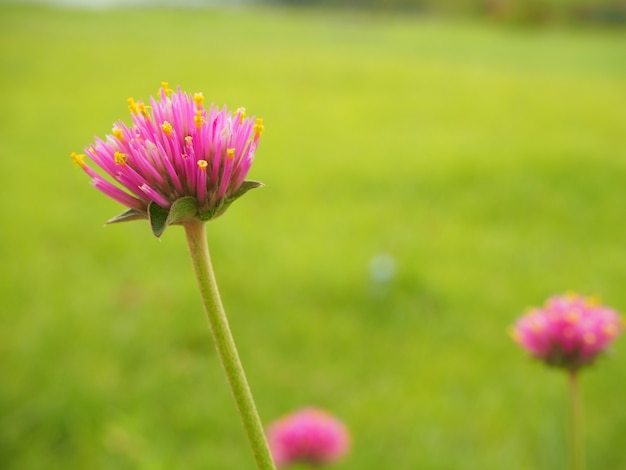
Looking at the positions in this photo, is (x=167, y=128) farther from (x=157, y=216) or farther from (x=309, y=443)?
(x=309, y=443)

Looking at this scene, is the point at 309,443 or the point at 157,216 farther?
the point at 309,443

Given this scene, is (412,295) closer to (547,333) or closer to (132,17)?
(547,333)

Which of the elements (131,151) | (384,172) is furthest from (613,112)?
(131,151)

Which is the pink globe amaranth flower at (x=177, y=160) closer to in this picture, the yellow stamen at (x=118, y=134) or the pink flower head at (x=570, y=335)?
the yellow stamen at (x=118, y=134)

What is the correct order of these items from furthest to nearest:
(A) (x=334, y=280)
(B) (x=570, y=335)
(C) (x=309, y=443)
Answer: (A) (x=334, y=280)
(C) (x=309, y=443)
(B) (x=570, y=335)

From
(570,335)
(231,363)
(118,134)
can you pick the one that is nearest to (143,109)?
(118,134)

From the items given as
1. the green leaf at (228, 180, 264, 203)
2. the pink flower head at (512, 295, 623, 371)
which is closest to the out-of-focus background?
the pink flower head at (512, 295, 623, 371)
